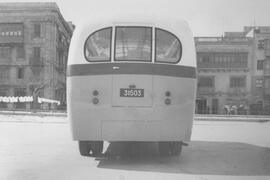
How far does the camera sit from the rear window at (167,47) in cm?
727

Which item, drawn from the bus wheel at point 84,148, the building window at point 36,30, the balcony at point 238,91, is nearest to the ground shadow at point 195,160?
the bus wheel at point 84,148

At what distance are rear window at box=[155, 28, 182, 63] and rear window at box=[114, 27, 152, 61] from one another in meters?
0.15

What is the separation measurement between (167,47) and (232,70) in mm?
45893

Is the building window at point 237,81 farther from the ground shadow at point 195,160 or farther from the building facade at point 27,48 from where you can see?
the ground shadow at point 195,160

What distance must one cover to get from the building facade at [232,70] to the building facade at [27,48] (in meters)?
18.3

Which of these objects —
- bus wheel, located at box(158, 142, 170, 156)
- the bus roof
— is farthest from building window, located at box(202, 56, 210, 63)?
the bus roof

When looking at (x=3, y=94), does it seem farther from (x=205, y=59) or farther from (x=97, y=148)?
(x=97, y=148)

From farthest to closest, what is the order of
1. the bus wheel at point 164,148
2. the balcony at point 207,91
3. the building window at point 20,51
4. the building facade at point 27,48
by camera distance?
the balcony at point 207,91, the building window at point 20,51, the building facade at point 27,48, the bus wheel at point 164,148

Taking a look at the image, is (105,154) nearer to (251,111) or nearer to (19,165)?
(19,165)

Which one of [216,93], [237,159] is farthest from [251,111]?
[237,159]

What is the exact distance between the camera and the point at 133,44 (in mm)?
7199

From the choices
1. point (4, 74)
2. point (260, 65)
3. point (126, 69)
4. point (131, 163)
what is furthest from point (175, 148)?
point (260, 65)

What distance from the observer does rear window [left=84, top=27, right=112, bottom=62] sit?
7.22m

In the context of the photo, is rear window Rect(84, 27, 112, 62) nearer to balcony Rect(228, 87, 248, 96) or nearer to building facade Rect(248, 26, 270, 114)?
balcony Rect(228, 87, 248, 96)
